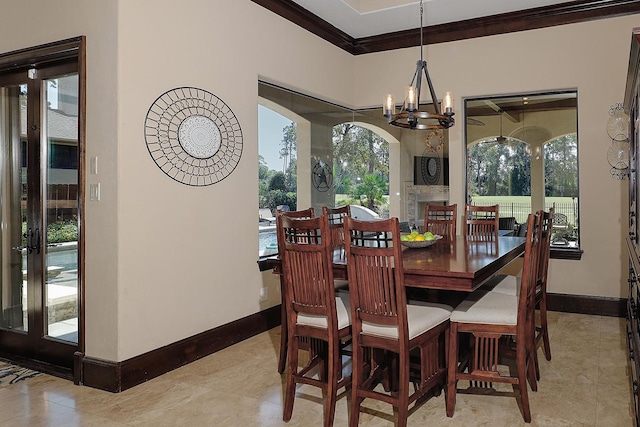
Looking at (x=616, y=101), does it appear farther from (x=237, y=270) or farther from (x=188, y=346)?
(x=188, y=346)

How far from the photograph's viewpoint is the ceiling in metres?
4.82

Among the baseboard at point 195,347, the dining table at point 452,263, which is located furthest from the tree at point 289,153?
the dining table at point 452,263

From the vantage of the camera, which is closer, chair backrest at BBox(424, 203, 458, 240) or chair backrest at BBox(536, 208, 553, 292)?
chair backrest at BBox(536, 208, 553, 292)

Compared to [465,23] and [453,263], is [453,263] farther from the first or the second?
[465,23]

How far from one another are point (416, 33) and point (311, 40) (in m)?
1.28

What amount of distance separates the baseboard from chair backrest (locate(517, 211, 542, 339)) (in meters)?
1.73

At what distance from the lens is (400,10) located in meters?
5.01

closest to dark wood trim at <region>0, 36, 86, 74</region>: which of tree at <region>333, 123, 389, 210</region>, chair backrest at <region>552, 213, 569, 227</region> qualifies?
tree at <region>333, 123, 389, 210</region>

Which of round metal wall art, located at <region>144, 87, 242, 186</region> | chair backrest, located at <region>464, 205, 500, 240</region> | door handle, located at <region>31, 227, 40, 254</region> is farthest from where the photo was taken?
chair backrest, located at <region>464, 205, 500, 240</region>

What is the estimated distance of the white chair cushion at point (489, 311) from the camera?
2.71 m

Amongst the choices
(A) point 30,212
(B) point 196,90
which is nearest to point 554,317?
(B) point 196,90

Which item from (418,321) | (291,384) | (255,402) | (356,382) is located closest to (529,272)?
(418,321)

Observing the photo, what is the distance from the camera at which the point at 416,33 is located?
5.56 metres

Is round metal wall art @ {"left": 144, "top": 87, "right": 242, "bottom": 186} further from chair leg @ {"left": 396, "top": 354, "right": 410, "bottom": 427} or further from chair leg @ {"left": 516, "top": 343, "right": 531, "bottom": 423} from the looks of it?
chair leg @ {"left": 516, "top": 343, "right": 531, "bottom": 423}
